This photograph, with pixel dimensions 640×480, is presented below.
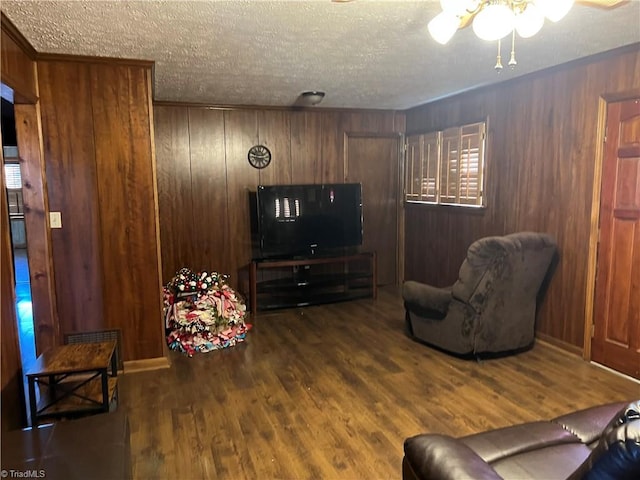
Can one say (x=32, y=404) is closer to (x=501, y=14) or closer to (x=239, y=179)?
(x=501, y=14)

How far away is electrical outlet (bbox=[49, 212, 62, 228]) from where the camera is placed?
3.25 m

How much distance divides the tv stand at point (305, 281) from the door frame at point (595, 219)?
2469mm

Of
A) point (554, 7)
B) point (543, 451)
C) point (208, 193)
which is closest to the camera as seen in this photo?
point (543, 451)

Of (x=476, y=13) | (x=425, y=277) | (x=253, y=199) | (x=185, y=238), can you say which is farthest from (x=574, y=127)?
(x=185, y=238)

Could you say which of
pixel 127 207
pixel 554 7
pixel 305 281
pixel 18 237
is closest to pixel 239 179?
pixel 305 281

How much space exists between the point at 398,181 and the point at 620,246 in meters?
3.12

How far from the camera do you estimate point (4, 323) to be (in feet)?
7.73

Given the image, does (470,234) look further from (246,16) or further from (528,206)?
(246,16)

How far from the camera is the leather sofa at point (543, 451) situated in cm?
104

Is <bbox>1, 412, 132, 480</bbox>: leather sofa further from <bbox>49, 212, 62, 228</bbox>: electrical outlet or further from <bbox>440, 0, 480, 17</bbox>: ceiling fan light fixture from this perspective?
<bbox>440, 0, 480, 17</bbox>: ceiling fan light fixture

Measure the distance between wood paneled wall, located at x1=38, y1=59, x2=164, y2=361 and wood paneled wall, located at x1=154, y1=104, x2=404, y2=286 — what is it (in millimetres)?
1739

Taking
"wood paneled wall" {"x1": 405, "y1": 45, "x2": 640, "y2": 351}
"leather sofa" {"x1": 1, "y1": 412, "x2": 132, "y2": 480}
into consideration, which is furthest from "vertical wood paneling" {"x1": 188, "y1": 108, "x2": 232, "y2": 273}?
"leather sofa" {"x1": 1, "y1": 412, "x2": 132, "y2": 480}

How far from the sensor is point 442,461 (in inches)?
54.4

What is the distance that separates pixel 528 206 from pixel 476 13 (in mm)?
2533
